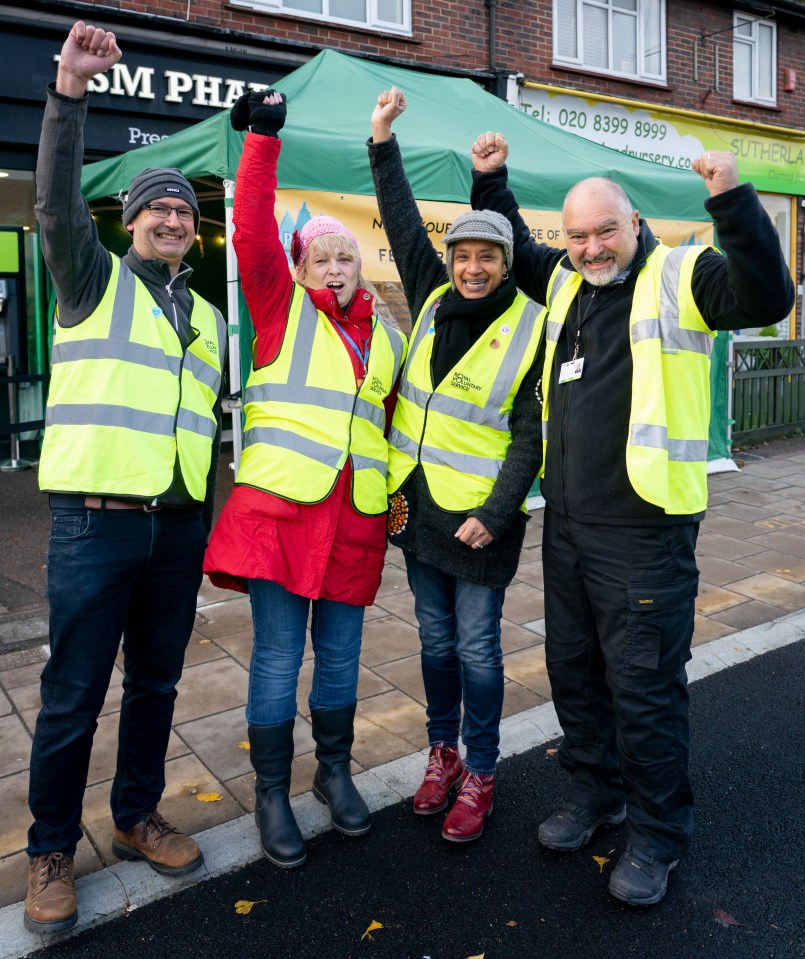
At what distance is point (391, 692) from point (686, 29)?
11.9 metres

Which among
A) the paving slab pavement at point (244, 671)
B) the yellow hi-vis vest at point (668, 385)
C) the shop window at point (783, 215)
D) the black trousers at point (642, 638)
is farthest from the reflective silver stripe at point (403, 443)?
the shop window at point (783, 215)

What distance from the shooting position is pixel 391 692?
405 cm

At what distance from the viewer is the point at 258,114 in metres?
2.61

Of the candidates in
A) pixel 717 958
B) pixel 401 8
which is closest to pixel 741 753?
pixel 717 958

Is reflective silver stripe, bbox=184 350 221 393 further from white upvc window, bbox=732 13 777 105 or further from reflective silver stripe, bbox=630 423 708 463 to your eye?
white upvc window, bbox=732 13 777 105

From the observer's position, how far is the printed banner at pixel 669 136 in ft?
37.0

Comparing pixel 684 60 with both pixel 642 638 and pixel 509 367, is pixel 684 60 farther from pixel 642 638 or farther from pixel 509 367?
pixel 642 638

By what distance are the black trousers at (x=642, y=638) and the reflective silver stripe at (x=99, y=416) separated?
4.16 ft

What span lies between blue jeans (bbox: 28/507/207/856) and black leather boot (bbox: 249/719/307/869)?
1.07ft

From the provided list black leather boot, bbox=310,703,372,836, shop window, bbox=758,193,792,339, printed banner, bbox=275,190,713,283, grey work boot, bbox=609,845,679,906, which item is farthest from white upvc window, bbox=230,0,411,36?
grey work boot, bbox=609,845,679,906

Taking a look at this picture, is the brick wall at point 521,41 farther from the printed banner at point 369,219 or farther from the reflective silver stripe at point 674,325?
the reflective silver stripe at point 674,325

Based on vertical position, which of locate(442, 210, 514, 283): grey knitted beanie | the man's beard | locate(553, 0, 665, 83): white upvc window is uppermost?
locate(553, 0, 665, 83): white upvc window

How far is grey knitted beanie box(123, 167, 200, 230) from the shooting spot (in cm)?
254

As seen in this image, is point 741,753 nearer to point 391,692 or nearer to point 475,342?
point 391,692
